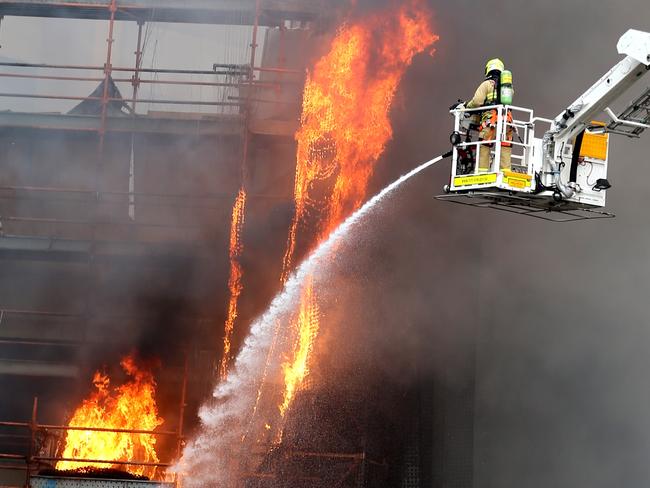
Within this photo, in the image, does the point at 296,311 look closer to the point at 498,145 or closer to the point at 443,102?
the point at 443,102

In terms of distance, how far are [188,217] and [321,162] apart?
2314mm

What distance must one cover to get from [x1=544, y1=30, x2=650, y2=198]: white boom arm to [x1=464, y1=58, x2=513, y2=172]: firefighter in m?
0.42

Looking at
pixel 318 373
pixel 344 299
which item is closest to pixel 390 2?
pixel 344 299

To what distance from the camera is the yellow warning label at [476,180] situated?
7.65 metres

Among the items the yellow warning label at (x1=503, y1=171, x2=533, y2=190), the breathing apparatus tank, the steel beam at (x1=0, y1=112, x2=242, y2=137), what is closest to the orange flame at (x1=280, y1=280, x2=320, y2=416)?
the steel beam at (x1=0, y1=112, x2=242, y2=137)

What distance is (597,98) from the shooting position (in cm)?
757

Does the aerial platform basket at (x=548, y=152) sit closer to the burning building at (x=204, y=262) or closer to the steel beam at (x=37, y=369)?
the burning building at (x=204, y=262)

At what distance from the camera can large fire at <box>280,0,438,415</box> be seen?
1280 centimetres

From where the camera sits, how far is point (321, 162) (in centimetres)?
1302

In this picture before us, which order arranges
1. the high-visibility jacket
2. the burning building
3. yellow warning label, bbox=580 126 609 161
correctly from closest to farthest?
the high-visibility jacket < yellow warning label, bbox=580 126 609 161 < the burning building

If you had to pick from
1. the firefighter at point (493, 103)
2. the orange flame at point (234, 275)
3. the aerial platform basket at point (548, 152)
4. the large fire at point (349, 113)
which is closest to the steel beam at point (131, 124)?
the orange flame at point (234, 275)

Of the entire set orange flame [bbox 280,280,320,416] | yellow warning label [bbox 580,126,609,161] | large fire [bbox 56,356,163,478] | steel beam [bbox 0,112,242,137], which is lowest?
large fire [bbox 56,356,163,478]

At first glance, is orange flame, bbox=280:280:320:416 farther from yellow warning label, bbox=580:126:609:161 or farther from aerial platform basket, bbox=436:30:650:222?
yellow warning label, bbox=580:126:609:161

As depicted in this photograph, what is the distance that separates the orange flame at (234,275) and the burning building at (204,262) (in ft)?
0.07
